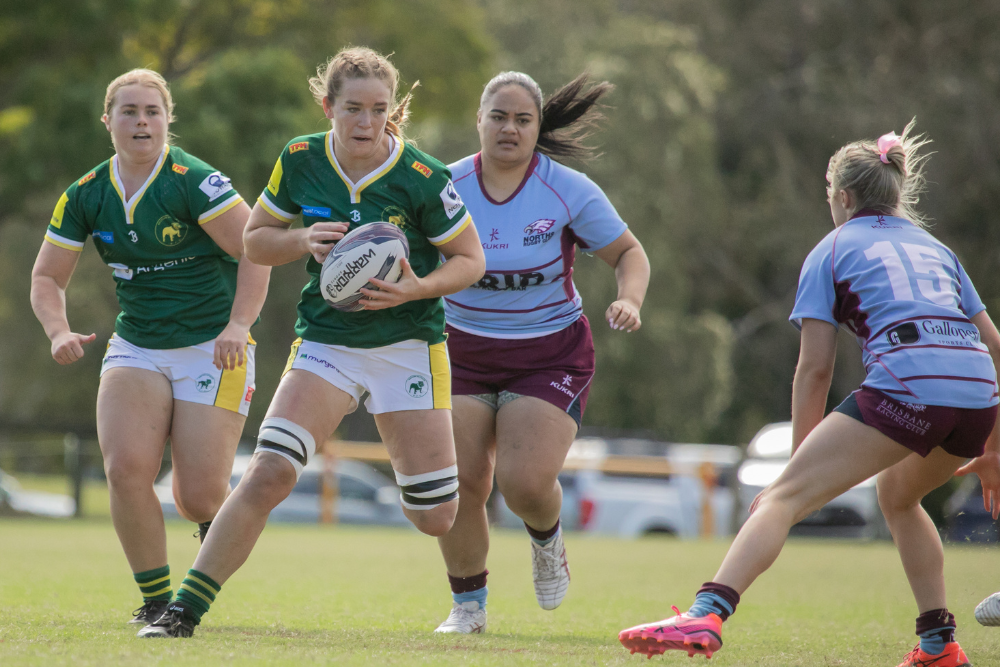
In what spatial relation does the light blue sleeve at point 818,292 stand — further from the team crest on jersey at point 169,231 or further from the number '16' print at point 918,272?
the team crest on jersey at point 169,231

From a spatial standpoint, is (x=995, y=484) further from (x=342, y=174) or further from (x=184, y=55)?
(x=184, y=55)

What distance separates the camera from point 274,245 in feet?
15.0

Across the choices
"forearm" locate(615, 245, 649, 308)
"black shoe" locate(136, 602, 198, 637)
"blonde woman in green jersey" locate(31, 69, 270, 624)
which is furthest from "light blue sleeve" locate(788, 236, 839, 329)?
"black shoe" locate(136, 602, 198, 637)

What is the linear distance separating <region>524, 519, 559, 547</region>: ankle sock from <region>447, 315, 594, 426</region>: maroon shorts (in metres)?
0.61

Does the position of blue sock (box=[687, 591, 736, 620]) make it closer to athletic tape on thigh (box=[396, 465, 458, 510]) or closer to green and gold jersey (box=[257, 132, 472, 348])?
athletic tape on thigh (box=[396, 465, 458, 510])

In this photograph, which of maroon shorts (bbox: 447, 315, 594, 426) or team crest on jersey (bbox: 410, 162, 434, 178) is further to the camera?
maroon shorts (bbox: 447, 315, 594, 426)

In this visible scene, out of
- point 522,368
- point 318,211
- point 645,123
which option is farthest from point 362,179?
point 645,123

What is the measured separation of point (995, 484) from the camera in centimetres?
454

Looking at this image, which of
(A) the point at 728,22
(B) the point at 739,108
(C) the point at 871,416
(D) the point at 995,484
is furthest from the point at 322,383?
(A) the point at 728,22

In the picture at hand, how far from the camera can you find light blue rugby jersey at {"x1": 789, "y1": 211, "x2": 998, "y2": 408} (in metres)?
4.09

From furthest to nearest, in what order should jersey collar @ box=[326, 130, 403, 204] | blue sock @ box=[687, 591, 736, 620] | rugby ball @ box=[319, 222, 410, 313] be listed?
1. jersey collar @ box=[326, 130, 403, 204]
2. rugby ball @ box=[319, 222, 410, 313]
3. blue sock @ box=[687, 591, 736, 620]

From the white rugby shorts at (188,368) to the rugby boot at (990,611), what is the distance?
332cm

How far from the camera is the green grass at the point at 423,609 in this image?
13.4 ft

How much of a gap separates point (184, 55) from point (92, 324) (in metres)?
9.05
